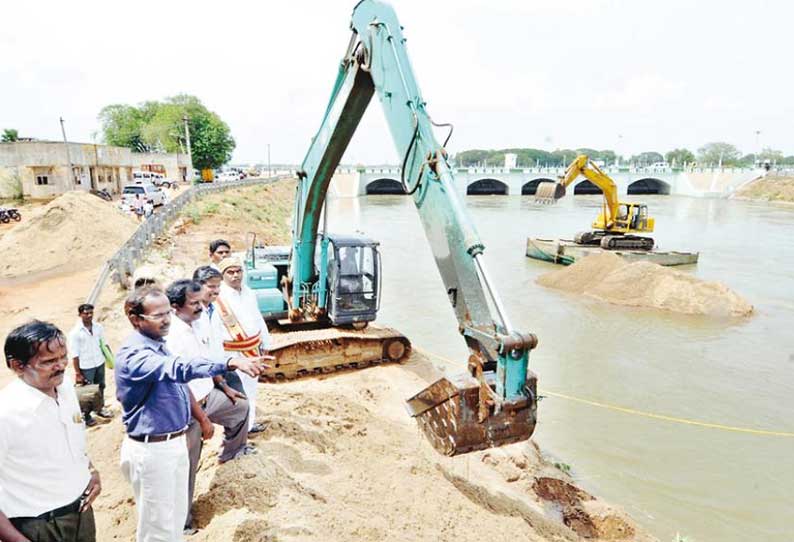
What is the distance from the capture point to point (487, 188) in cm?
6706

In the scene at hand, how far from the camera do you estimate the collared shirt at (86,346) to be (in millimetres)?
5379

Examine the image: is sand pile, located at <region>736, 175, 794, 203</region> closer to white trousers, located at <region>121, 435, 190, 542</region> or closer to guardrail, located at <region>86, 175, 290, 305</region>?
guardrail, located at <region>86, 175, 290, 305</region>

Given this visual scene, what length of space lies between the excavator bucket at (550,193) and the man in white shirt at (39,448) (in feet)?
59.9

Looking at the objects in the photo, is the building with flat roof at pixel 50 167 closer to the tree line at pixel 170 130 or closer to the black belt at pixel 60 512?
the tree line at pixel 170 130

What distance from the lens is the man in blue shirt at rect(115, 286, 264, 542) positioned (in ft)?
8.54

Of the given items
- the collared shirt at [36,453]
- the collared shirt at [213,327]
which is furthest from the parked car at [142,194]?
the collared shirt at [36,453]

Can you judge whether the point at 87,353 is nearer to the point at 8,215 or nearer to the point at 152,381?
the point at 152,381

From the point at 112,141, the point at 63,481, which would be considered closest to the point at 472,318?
the point at 63,481

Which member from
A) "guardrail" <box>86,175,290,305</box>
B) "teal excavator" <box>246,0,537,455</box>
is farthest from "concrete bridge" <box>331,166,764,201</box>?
"teal excavator" <box>246,0,537,455</box>

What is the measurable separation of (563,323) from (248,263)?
27.2 ft

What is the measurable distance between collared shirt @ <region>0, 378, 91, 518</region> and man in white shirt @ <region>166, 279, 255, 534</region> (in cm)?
81

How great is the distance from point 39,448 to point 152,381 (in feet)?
1.85

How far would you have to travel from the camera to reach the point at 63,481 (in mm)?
2275

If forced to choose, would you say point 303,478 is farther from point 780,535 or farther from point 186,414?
point 780,535
